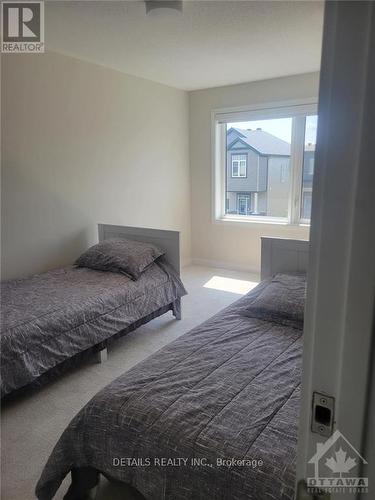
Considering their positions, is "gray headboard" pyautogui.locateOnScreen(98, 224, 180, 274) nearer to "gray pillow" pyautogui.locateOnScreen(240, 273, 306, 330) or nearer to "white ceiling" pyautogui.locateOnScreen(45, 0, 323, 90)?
"gray pillow" pyautogui.locateOnScreen(240, 273, 306, 330)

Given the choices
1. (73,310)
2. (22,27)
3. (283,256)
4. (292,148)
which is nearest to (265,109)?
(292,148)

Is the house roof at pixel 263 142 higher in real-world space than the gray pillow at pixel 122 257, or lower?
higher

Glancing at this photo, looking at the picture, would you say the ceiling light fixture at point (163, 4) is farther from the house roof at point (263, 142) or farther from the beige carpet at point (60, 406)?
the house roof at point (263, 142)

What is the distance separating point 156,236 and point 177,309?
27.3 inches

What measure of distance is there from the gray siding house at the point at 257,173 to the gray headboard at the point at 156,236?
6.14 feet

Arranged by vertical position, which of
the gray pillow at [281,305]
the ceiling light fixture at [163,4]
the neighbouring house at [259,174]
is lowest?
the gray pillow at [281,305]

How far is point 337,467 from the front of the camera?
500 mm

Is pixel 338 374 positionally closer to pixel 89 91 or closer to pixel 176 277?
pixel 176 277

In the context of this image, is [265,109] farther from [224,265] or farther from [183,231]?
[224,265]

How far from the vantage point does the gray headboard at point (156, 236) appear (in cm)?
325

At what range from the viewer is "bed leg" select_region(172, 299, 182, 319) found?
3.26m

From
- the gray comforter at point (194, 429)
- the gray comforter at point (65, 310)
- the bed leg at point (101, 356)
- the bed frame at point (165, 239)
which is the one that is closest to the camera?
the gray comforter at point (194, 429)

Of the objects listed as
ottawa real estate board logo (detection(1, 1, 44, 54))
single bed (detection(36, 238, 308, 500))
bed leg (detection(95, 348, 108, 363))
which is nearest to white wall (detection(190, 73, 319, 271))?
ottawa real estate board logo (detection(1, 1, 44, 54))

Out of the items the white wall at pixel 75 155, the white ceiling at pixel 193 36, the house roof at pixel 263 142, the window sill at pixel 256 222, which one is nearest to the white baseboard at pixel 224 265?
the window sill at pixel 256 222
